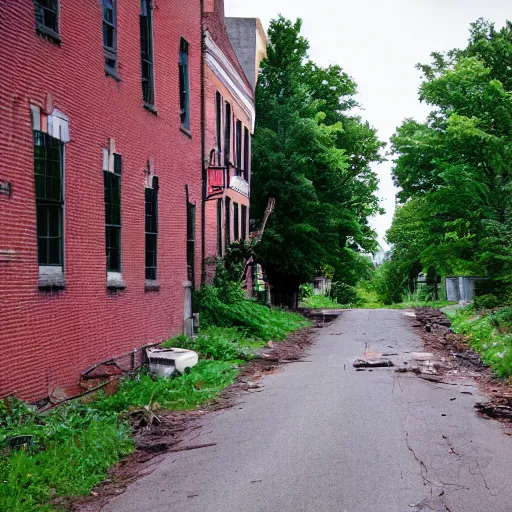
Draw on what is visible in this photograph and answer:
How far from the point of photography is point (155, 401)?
10.6 meters

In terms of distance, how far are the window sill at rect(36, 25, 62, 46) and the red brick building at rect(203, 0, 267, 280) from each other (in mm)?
→ 9038

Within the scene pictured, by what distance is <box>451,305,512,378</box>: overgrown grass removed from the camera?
13.6 m

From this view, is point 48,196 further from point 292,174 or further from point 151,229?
point 292,174

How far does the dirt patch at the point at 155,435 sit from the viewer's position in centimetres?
657

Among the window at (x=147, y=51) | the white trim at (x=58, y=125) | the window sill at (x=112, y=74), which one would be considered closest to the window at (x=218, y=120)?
the window at (x=147, y=51)

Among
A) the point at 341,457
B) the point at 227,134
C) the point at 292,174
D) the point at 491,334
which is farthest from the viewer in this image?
the point at 292,174

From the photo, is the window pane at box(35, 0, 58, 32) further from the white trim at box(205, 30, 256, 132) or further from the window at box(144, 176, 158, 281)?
the white trim at box(205, 30, 256, 132)

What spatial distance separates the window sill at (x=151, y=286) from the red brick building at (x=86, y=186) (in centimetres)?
5

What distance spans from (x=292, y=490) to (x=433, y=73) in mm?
39117

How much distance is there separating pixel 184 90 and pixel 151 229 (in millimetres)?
4612

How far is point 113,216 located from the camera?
41.2 ft

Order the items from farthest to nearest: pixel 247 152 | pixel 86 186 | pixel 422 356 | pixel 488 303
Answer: pixel 247 152, pixel 488 303, pixel 422 356, pixel 86 186

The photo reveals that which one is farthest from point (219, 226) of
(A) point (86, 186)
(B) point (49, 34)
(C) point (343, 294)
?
(C) point (343, 294)

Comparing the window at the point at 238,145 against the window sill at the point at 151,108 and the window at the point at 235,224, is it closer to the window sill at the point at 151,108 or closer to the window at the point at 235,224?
the window at the point at 235,224
